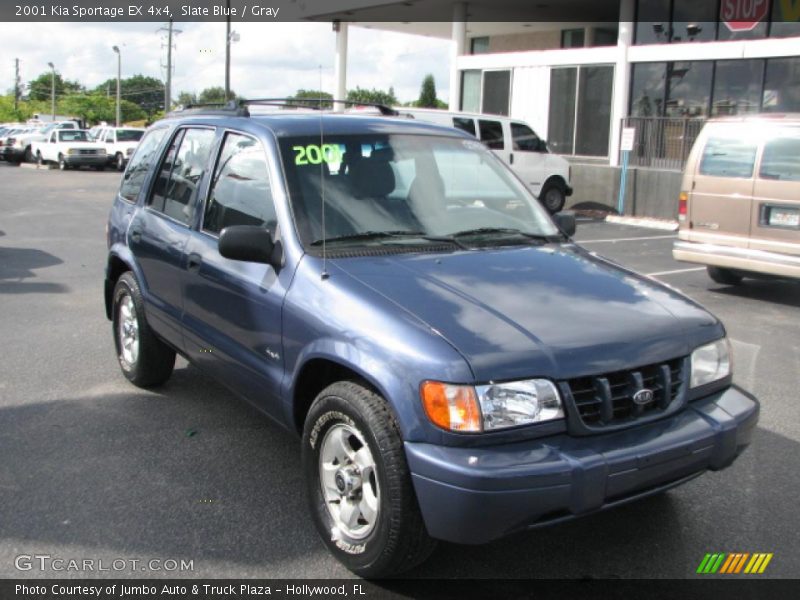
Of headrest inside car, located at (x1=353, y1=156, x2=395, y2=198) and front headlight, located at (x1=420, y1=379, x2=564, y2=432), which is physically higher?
headrest inside car, located at (x1=353, y1=156, x2=395, y2=198)

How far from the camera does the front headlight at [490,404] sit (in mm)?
2846

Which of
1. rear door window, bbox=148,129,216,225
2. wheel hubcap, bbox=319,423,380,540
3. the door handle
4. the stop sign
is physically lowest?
wheel hubcap, bbox=319,423,380,540

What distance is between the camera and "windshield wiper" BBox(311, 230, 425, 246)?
3.77m

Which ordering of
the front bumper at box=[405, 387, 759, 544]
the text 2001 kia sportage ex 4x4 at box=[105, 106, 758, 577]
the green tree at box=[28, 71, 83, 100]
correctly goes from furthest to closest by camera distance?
the green tree at box=[28, 71, 83, 100] < the text 2001 kia sportage ex 4x4 at box=[105, 106, 758, 577] < the front bumper at box=[405, 387, 759, 544]

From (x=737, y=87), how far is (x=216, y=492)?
18490 mm

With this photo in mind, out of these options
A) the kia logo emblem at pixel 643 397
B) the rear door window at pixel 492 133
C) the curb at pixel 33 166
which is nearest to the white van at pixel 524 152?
the rear door window at pixel 492 133

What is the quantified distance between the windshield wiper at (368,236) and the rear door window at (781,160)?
19.6ft

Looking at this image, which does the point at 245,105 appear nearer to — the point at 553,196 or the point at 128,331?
the point at 128,331

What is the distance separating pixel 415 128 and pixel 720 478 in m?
2.53

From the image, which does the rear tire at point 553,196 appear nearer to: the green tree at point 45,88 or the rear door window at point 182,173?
the rear door window at point 182,173

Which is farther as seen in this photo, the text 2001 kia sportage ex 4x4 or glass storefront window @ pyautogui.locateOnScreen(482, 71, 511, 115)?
glass storefront window @ pyautogui.locateOnScreen(482, 71, 511, 115)

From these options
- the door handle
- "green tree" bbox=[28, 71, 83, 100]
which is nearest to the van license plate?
the door handle

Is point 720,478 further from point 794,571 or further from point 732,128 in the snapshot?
point 732,128

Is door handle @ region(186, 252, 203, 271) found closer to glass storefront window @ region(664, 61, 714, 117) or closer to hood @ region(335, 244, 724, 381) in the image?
hood @ region(335, 244, 724, 381)
